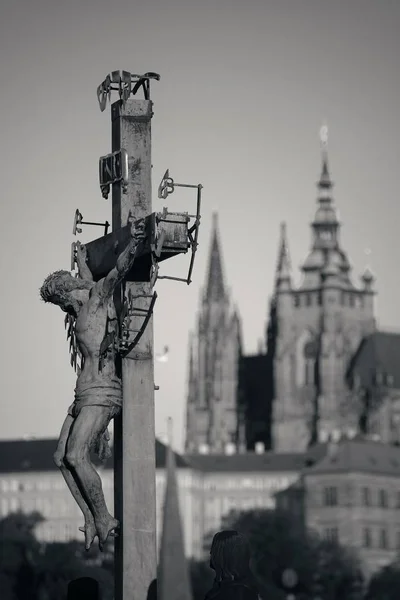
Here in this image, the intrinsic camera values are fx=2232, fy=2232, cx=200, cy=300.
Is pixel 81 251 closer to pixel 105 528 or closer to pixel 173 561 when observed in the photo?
pixel 105 528

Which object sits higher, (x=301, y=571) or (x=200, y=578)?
(x=301, y=571)

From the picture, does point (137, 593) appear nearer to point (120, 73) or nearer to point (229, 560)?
point (229, 560)

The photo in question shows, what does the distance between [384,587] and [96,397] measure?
17663cm

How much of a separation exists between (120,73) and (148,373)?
235 cm

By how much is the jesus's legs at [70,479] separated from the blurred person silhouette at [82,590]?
67cm

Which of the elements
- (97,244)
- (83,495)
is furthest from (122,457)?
(97,244)

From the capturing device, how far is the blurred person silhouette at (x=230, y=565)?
47.7ft

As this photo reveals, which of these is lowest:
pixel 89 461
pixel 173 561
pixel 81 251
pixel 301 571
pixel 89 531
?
pixel 89 531

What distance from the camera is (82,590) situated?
15578mm

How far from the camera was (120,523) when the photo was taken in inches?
652

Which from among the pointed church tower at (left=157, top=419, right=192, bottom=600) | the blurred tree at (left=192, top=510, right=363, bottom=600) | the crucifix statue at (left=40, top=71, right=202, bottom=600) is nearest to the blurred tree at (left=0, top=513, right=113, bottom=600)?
the pointed church tower at (left=157, top=419, right=192, bottom=600)

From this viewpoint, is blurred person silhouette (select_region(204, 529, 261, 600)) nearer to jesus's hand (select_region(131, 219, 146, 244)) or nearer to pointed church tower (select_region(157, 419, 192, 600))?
jesus's hand (select_region(131, 219, 146, 244))

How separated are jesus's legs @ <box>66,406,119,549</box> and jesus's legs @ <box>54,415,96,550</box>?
2.0 inches

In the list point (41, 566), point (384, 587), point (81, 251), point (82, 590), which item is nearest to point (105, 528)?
point (82, 590)
